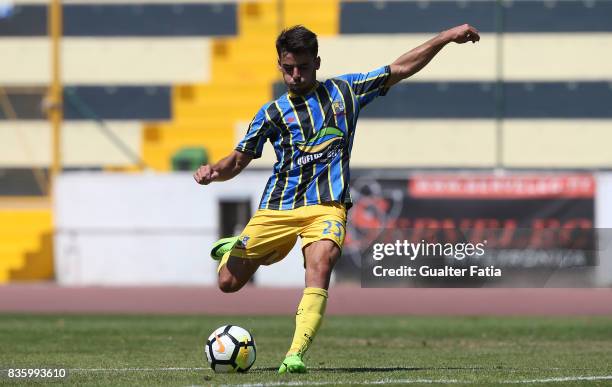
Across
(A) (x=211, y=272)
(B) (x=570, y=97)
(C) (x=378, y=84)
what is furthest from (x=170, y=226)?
(C) (x=378, y=84)

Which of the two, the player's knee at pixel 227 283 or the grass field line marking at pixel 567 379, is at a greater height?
the player's knee at pixel 227 283

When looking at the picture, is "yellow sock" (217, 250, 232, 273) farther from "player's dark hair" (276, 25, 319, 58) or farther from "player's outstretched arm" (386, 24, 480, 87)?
"player's outstretched arm" (386, 24, 480, 87)

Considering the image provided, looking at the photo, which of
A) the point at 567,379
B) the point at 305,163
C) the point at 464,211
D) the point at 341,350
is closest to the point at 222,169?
the point at 305,163

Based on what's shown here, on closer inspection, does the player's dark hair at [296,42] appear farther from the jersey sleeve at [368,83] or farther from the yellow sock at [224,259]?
the yellow sock at [224,259]

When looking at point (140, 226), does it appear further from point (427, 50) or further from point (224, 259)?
point (427, 50)

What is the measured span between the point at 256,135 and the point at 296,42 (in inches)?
28.9

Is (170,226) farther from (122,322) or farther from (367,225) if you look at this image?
(122,322)

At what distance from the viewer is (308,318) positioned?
333 inches

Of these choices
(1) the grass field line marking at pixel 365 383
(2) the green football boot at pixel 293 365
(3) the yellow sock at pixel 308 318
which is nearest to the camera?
(1) the grass field line marking at pixel 365 383

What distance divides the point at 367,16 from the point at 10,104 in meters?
7.94

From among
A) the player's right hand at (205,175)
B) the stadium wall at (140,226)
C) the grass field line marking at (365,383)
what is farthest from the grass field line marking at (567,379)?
the stadium wall at (140,226)

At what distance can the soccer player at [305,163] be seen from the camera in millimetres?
8664

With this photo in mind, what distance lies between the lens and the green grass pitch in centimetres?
834

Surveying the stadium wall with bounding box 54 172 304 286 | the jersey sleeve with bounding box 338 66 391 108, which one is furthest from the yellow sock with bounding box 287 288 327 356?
the stadium wall with bounding box 54 172 304 286
